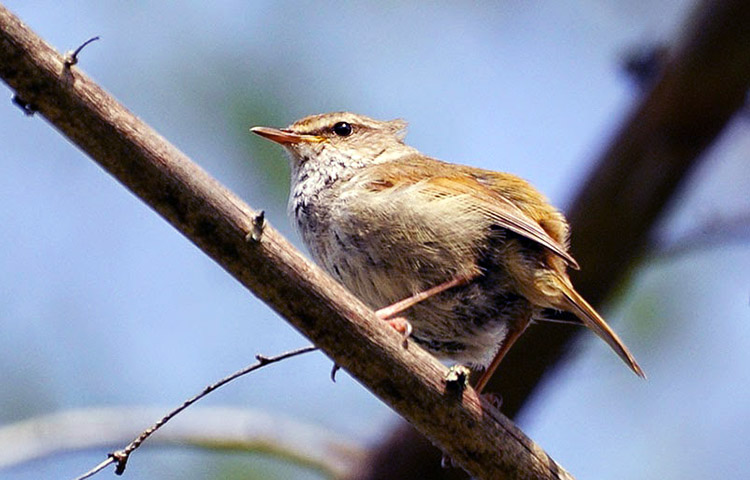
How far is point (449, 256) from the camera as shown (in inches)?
180

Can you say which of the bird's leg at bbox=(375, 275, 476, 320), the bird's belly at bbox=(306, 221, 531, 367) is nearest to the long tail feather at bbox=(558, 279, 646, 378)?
the bird's belly at bbox=(306, 221, 531, 367)

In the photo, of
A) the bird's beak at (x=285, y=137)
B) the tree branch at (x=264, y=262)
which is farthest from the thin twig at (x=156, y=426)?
the bird's beak at (x=285, y=137)

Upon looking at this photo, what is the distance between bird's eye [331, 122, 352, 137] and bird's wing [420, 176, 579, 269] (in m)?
1.06

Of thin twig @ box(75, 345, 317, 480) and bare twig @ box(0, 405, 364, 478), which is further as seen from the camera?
bare twig @ box(0, 405, 364, 478)

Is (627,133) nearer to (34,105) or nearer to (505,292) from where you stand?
(505,292)

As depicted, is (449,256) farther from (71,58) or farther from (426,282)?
(71,58)

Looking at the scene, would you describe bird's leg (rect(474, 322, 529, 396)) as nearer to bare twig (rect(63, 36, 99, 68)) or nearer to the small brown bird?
the small brown bird

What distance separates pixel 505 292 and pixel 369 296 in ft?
2.08

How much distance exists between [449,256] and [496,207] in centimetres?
34

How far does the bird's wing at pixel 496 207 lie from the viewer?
4473 millimetres

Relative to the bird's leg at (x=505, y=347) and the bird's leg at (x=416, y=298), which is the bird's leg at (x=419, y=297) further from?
the bird's leg at (x=505, y=347)

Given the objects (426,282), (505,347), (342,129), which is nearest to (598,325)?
(505,347)

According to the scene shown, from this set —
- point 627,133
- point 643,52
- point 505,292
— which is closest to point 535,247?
point 505,292

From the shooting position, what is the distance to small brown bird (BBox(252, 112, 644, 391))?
14.9ft
